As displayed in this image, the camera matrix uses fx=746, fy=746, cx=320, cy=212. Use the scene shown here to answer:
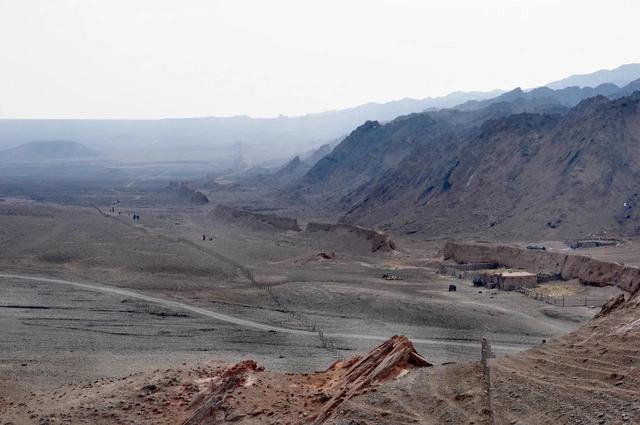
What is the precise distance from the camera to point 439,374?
17.1 m

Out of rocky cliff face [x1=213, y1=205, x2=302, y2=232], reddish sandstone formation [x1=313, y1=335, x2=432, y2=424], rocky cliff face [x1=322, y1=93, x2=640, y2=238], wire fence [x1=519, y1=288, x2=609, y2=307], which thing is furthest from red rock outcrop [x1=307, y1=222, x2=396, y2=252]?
reddish sandstone formation [x1=313, y1=335, x2=432, y2=424]

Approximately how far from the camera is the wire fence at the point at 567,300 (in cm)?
4138

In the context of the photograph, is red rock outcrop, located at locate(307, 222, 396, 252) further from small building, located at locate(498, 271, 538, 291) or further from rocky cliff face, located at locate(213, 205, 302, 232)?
small building, located at locate(498, 271, 538, 291)

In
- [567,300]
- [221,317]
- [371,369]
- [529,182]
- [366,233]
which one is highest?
[529,182]

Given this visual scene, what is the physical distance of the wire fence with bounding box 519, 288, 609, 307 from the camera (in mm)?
41384

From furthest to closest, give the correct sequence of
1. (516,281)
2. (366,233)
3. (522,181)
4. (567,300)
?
(522,181), (366,233), (516,281), (567,300)

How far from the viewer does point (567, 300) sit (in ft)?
139

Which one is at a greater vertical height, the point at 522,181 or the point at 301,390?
the point at 522,181

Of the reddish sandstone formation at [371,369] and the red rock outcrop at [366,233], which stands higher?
the reddish sandstone formation at [371,369]

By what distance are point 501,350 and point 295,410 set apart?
1743 centimetres

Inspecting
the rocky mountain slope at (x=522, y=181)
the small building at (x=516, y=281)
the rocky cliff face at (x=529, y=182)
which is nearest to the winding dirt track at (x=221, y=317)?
the small building at (x=516, y=281)

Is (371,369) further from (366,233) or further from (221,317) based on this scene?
(366,233)

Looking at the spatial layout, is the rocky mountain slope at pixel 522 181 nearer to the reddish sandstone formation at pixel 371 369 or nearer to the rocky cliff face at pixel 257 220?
Answer: the rocky cliff face at pixel 257 220

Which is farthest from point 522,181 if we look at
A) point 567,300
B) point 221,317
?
point 221,317
